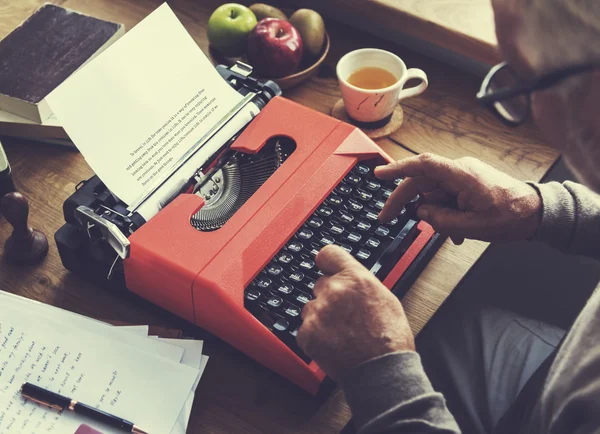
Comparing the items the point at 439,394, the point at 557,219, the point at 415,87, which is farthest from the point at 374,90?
the point at 439,394

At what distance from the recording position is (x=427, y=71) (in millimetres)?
1591

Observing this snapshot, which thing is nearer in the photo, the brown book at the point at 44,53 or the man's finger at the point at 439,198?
the man's finger at the point at 439,198

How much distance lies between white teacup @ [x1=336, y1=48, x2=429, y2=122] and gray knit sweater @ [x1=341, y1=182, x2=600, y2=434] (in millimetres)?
585

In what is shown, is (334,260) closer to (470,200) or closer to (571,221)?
(470,200)

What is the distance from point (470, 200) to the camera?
3.89ft

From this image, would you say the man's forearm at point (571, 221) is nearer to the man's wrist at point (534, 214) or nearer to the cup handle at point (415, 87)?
the man's wrist at point (534, 214)

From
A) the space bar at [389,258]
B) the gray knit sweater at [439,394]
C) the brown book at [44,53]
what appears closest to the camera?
the gray knit sweater at [439,394]

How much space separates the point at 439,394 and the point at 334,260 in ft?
0.82

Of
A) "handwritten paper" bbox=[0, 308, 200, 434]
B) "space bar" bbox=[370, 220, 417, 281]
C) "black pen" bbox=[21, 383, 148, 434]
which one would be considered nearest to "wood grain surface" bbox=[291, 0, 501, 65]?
"space bar" bbox=[370, 220, 417, 281]

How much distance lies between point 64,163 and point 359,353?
0.76m

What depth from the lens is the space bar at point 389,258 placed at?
1.15 m

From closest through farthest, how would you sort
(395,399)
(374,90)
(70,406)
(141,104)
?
(395,399), (70,406), (141,104), (374,90)

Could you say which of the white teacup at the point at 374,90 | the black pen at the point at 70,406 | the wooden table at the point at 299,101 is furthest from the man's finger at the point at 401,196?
the black pen at the point at 70,406

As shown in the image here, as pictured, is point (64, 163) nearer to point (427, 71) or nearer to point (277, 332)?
point (277, 332)
